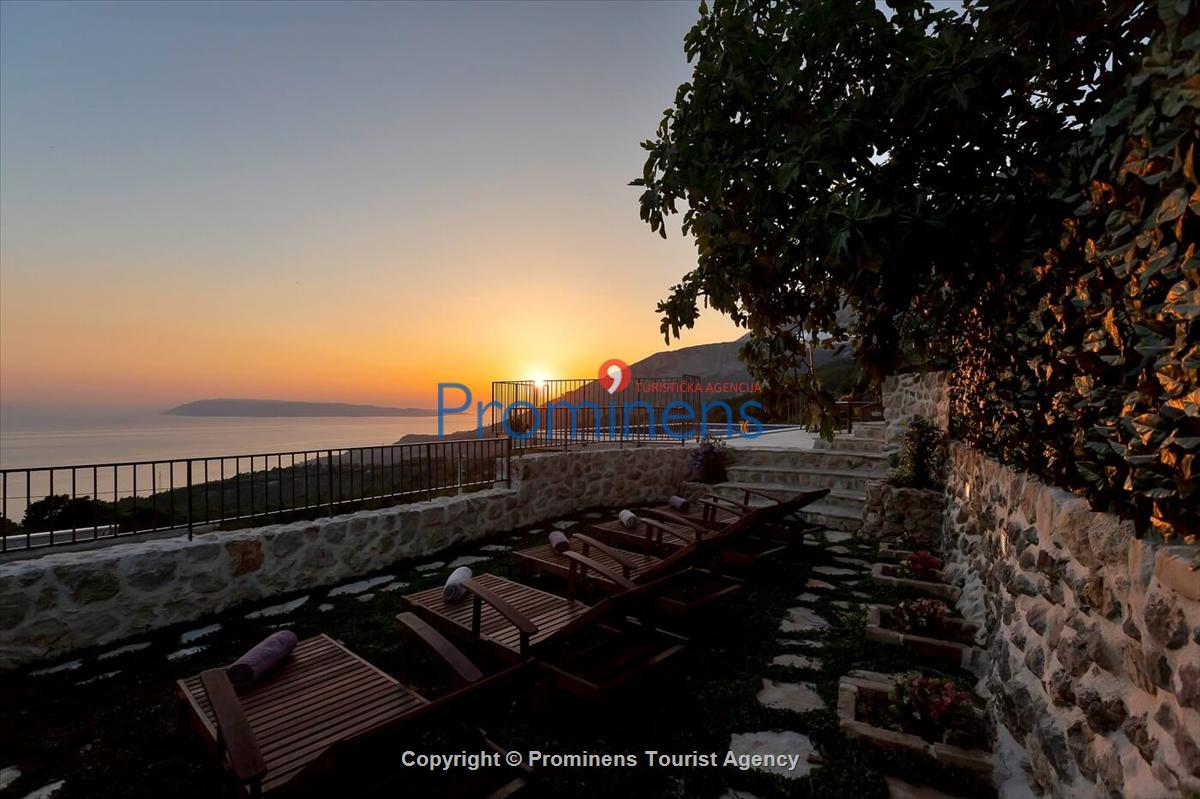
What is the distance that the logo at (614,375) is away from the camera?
10.8m

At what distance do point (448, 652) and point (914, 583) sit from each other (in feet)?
13.5

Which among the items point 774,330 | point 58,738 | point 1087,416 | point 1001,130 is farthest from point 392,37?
point 1087,416

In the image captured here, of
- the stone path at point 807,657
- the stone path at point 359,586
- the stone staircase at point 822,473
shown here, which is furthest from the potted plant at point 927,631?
the stone path at point 359,586

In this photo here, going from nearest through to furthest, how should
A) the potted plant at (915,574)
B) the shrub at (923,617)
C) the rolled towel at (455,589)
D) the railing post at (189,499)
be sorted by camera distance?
the shrub at (923,617), the rolled towel at (455,589), the potted plant at (915,574), the railing post at (189,499)

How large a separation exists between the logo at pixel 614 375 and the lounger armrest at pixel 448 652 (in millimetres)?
7873

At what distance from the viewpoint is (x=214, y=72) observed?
19.1ft

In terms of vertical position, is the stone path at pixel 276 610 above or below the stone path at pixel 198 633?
above

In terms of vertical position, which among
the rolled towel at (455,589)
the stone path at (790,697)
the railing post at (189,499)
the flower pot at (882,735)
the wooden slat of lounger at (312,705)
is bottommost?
the stone path at (790,697)

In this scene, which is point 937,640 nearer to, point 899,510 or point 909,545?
point 909,545

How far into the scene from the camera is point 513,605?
3855 millimetres

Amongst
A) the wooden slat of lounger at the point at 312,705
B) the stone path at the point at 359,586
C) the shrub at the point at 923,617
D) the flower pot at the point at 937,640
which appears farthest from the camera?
the stone path at the point at 359,586

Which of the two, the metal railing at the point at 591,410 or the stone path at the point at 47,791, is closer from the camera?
the stone path at the point at 47,791

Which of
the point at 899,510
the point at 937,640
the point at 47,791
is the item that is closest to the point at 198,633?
the point at 47,791

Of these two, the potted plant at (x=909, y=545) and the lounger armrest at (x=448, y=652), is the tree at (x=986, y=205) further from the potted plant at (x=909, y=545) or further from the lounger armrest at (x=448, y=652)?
the lounger armrest at (x=448, y=652)
